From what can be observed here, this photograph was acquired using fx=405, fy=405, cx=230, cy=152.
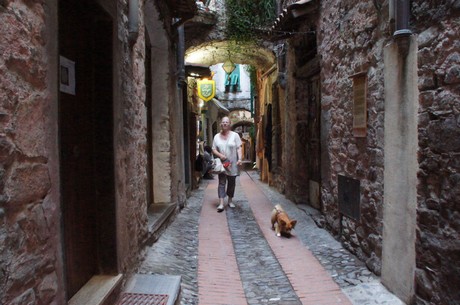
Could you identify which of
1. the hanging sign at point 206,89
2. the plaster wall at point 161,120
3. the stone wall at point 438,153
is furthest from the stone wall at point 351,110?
the hanging sign at point 206,89

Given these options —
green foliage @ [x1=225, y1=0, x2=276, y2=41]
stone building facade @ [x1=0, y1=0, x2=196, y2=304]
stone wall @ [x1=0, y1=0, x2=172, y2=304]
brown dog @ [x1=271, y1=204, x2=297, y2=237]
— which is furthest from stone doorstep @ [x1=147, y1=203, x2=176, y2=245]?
green foliage @ [x1=225, y1=0, x2=276, y2=41]

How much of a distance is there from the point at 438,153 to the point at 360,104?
1399 millimetres

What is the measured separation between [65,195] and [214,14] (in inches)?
274

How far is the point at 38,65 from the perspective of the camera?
5.50 ft

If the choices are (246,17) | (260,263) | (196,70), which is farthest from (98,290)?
(246,17)

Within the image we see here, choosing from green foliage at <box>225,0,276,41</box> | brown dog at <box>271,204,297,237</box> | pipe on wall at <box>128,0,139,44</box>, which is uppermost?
green foliage at <box>225,0,276,41</box>

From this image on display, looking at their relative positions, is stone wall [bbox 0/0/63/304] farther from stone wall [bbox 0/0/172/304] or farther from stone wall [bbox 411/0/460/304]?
stone wall [bbox 411/0/460/304]

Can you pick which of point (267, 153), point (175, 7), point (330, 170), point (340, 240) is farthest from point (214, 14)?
point (340, 240)

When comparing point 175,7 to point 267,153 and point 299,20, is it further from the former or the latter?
point 267,153

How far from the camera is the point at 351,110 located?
4180mm

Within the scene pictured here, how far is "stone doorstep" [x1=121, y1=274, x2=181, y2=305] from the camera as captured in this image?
2.91m

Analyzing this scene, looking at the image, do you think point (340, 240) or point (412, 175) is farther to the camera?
point (340, 240)

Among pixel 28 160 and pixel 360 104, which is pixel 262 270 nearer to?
pixel 360 104

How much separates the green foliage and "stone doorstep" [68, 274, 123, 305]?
6848mm
